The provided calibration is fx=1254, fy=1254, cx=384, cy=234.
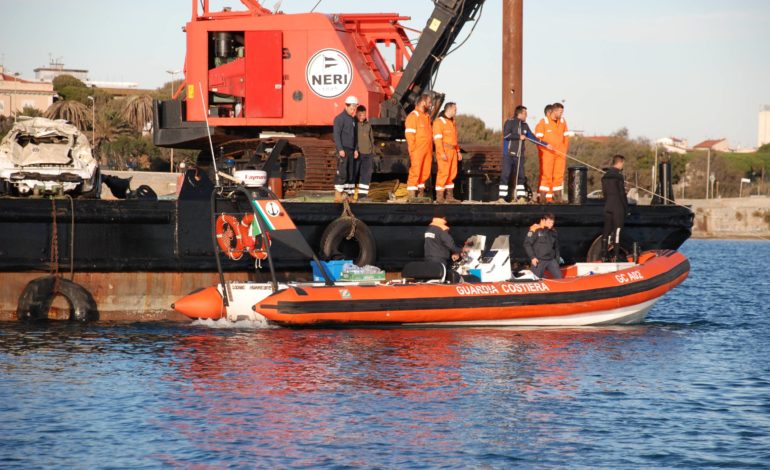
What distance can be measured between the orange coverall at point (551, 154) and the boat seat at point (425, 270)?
3.11 metres

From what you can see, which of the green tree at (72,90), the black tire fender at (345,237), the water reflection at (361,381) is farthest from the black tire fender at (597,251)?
the green tree at (72,90)

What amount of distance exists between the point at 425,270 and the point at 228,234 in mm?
2646

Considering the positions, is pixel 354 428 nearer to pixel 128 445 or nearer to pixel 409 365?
Answer: pixel 128 445

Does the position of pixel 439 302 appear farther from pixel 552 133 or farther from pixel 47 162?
pixel 47 162

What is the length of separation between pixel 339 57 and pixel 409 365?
6.32 m

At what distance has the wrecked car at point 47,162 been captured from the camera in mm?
16641

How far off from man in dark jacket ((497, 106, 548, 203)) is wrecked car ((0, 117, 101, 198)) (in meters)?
5.89

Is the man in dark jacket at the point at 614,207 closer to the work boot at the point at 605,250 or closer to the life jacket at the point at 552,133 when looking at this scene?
the work boot at the point at 605,250

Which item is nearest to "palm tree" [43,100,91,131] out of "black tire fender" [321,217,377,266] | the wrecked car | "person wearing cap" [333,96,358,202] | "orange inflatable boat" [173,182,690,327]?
the wrecked car

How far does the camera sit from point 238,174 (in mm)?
16203

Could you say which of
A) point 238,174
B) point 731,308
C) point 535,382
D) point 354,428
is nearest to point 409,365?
point 535,382

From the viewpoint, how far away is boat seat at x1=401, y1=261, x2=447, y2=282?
1669 centimetres

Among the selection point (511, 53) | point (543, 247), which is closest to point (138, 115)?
point (511, 53)

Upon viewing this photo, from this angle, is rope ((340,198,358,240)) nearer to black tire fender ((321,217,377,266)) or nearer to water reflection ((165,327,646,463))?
black tire fender ((321,217,377,266))
